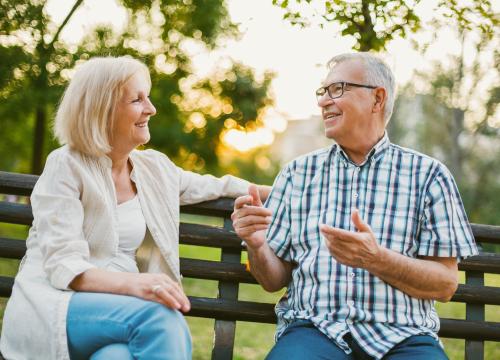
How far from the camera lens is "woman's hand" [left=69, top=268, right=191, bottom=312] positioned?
2395 millimetres

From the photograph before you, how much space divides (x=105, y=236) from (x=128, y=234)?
124 mm

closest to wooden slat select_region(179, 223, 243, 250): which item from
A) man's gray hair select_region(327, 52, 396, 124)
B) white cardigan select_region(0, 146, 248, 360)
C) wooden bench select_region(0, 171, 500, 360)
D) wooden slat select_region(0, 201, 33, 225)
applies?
wooden bench select_region(0, 171, 500, 360)

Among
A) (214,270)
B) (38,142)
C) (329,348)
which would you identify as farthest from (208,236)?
(38,142)

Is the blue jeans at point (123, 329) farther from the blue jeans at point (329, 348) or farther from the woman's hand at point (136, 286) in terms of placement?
the blue jeans at point (329, 348)

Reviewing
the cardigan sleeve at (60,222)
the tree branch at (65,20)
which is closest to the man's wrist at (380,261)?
the cardigan sleeve at (60,222)

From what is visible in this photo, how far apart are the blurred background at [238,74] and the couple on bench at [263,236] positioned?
601 millimetres

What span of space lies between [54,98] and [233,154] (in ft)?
143

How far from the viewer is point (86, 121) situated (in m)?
2.74

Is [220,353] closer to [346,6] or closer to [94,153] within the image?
[94,153]

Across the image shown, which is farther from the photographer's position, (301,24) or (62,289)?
(301,24)

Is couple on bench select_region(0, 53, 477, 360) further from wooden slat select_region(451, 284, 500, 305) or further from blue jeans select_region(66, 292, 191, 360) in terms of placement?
wooden slat select_region(451, 284, 500, 305)

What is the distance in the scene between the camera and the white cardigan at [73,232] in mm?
2467

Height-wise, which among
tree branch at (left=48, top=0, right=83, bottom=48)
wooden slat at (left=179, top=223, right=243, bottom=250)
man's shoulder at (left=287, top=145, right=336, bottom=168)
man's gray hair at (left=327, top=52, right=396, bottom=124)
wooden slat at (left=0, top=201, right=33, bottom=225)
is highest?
tree branch at (left=48, top=0, right=83, bottom=48)

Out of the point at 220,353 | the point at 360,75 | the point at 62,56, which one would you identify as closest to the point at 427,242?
the point at 360,75
